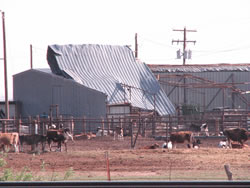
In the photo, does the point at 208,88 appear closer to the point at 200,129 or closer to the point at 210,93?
the point at 210,93

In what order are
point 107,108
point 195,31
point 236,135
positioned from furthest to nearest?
point 195,31
point 107,108
point 236,135

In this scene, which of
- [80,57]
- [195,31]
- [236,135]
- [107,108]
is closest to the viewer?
[236,135]

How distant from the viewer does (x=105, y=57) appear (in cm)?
4947

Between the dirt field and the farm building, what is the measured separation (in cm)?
2900

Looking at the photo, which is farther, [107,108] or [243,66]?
[243,66]

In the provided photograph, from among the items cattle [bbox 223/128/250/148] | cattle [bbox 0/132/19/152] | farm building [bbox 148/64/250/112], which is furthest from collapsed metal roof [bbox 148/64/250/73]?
cattle [bbox 0/132/19/152]

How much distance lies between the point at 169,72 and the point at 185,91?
95.9 inches

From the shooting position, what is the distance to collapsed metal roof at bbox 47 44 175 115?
150ft

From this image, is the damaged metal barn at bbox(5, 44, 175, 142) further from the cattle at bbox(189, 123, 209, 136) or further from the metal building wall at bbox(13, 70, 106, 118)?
the cattle at bbox(189, 123, 209, 136)

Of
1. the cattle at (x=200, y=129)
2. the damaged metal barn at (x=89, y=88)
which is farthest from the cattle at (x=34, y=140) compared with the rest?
the damaged metal barn at (x=89, y=88)

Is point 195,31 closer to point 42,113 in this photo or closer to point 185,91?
point 185,91

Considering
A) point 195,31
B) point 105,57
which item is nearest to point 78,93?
point 105,57

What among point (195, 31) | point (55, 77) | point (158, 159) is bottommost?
point (158, 159)

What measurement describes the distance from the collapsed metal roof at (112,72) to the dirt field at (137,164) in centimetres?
1802
